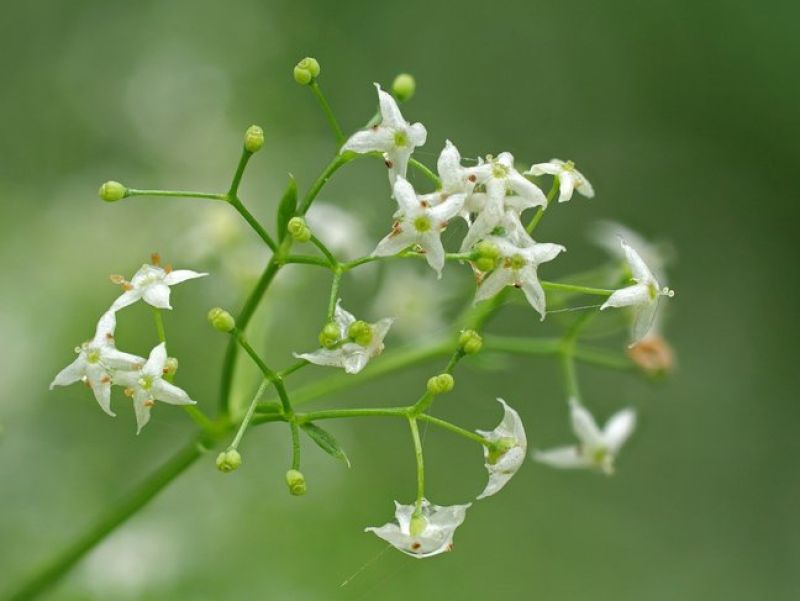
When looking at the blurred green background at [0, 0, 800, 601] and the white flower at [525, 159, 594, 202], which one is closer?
the white flower at [525, 159, 594, 202]

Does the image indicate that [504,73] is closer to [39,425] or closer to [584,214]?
[584,214]

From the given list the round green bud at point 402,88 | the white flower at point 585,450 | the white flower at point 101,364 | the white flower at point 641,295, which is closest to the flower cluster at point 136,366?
the white flower at point 101,364

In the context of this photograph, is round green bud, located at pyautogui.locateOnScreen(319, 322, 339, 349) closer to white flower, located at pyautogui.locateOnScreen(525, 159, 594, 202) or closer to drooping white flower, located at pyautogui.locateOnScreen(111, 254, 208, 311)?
drooping white flower, located at pyautogui.locateOnScreen(111, 254, 208, 311)

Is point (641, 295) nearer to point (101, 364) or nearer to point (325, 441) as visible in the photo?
point (325, 441)

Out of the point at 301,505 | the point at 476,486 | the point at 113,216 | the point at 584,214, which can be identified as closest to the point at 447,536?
the point at 301,505

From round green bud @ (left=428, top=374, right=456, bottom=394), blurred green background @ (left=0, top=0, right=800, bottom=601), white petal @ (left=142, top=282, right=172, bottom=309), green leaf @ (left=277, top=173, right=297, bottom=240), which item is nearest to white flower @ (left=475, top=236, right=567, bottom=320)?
round green bud @ (left=428, top=374, right=456, bottom=394)

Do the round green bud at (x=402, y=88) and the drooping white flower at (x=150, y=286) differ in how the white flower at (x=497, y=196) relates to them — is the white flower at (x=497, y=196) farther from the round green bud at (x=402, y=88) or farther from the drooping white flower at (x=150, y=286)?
the drooping white flower at (x=150, y=286)
